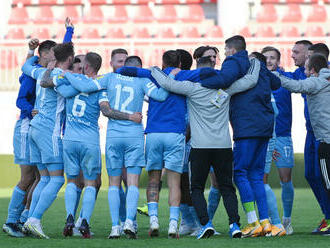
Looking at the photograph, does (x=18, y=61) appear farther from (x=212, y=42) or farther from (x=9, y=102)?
(x=212, y=42)

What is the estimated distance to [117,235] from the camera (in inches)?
271

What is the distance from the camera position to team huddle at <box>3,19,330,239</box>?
22.8ft

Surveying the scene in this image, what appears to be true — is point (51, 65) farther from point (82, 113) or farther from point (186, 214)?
point (186, 214)

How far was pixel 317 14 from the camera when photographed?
863 inches

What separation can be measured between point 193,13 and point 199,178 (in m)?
16.4

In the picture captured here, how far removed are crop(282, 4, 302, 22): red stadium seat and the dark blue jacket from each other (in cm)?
1487

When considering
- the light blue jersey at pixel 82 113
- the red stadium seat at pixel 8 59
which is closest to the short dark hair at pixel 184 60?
the light blue jersey at pixel 82 113

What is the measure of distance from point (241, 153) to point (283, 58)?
361 inches

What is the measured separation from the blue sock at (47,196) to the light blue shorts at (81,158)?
16cm

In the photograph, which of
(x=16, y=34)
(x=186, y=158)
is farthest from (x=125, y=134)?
(x=16, y=34)

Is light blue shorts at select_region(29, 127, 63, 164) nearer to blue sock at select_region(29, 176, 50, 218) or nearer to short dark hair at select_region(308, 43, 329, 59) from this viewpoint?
blue sock at select_region(29, 176, 50, 218)

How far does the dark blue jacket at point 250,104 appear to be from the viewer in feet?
23.1

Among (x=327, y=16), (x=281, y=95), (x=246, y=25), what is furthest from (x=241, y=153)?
(x=327, y=16)

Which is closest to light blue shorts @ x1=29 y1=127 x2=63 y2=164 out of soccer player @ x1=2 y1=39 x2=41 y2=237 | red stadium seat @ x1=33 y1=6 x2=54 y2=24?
soccer player @ x1=2 y1=39 x2=41 y2=237
